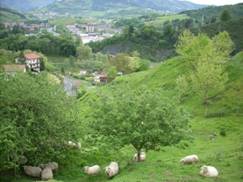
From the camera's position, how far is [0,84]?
135 feet

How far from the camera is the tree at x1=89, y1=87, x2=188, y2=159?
129ft

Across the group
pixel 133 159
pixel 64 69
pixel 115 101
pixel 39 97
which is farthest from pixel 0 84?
pixel 64 69

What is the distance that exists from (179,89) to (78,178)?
123ft

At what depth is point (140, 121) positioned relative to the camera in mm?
39594

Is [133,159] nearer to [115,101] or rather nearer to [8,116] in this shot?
[115,101]

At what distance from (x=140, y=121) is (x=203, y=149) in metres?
14.2

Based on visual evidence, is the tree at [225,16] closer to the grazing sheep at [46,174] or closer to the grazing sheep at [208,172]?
the grazing sheep at [46,174]

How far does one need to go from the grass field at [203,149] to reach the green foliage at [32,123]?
253cm

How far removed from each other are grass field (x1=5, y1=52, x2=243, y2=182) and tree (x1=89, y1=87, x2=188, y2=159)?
2374mm

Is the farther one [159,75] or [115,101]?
[159,75]

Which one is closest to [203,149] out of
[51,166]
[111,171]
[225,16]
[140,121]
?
[140,121]

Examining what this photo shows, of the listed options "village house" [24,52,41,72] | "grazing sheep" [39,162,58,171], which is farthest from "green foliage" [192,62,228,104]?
"village house" [24,52,41,72]

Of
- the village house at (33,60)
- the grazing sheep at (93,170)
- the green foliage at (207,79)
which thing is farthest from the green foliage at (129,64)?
the grazing sheep at (93,170)

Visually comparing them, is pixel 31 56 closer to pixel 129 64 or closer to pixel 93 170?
pixel 129 64
